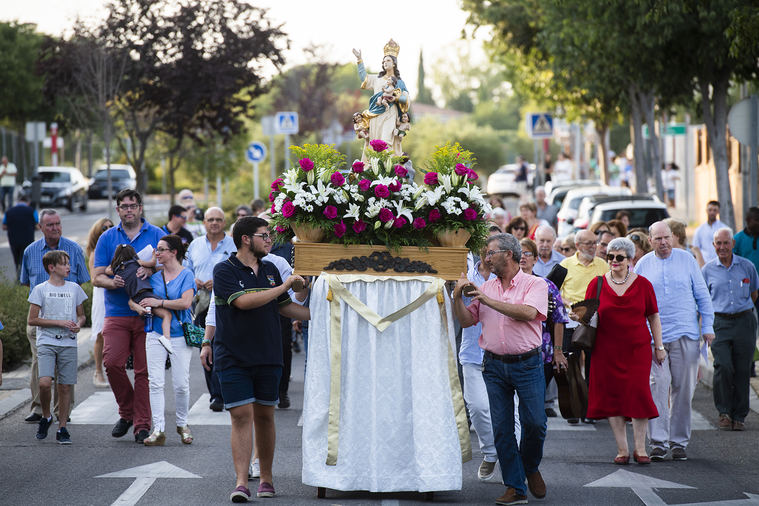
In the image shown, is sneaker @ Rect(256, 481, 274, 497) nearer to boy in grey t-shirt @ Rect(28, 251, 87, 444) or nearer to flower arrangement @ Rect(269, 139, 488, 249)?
flower arrangement @ Rect(269, 139, 488, 249)

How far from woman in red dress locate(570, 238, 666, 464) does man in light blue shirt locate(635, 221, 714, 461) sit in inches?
20.3

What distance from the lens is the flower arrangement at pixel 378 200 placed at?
8625 millimetres

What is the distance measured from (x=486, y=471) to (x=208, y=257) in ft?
15.2

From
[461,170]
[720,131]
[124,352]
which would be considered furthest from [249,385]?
[720,131]

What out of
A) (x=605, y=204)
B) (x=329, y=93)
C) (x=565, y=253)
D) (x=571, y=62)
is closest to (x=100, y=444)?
(x=565, y=253)

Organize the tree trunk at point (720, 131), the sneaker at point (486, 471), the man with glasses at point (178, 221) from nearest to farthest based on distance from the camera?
the sneaker at point (486, 471) < the man with glasses at point (178, 221) < the tree trunk at point (720, 131)

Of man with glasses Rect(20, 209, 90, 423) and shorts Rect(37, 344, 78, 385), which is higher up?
man with glasses Rect(20, 209, 90, 423)

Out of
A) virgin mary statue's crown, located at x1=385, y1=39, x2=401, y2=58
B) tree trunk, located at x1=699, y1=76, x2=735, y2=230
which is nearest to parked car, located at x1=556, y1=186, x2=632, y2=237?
tree trunk, located at x1=699, y1=76, x2=735, y2=230

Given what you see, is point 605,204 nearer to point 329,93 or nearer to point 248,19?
point 248,19

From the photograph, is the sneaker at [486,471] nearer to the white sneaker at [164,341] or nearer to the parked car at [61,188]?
the white sneaker at [164,341]

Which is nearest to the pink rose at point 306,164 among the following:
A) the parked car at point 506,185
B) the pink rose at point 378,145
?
the pink rose at point 378,145

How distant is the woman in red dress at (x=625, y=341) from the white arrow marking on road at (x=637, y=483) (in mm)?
522

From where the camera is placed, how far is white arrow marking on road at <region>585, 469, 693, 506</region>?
9047 mm

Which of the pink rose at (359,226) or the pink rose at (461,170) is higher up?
the pink rose at (461,170)
